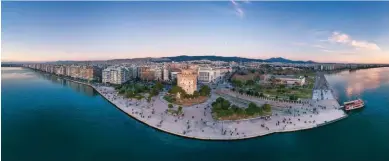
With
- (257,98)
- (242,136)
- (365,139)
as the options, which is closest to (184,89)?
(257,98)

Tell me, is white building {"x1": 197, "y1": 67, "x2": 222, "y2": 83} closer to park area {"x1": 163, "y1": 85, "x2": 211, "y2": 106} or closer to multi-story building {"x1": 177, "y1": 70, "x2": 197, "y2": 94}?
multi-story building {"x1": 177, "y1": 70, "x2": 197, "y2": 94}

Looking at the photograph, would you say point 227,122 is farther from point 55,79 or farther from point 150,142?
point 55,79

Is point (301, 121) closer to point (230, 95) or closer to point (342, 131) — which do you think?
point (342, 131)

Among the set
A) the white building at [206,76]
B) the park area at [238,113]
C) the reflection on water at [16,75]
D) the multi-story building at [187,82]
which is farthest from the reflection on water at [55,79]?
the park area at [238,113]

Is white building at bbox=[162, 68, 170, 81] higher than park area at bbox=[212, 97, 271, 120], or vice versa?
white building at bbox=[162, 68, 170, 81]

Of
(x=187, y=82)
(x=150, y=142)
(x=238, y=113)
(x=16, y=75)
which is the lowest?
(x=150, y=142)

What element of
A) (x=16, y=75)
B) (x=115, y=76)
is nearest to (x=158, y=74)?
(x=115, y=76)

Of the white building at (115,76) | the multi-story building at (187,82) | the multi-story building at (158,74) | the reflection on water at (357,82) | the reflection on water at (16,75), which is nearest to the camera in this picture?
the multi-story building at (187,82)

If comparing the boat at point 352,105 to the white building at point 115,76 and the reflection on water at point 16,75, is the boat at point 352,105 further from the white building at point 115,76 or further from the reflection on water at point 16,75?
the reflection on water at point 16,75

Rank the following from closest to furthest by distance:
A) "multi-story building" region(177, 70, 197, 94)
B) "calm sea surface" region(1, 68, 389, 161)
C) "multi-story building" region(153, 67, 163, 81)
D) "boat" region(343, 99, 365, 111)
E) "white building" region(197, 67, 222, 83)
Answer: "calm sea surface" region(1, 68, 389, 161) → "boat" region(343, 99, 365, 111) → "multi-story building" region(177, 70, 197, 94) → "white building" region(197, 67, 222, 83) → "multi-story building" region(153, 67, 163, 81)

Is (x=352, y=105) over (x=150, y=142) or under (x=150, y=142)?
over

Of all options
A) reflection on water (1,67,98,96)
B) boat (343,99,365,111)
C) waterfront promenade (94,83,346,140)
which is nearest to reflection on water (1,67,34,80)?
reflection on water (1,67,98,96)

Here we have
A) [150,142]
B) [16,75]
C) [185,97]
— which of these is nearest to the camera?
[150,142]
